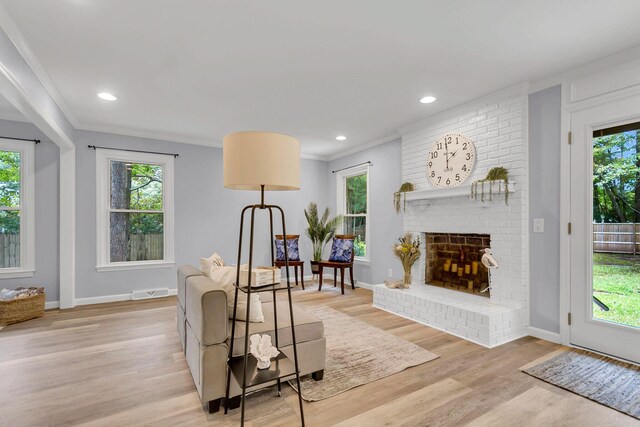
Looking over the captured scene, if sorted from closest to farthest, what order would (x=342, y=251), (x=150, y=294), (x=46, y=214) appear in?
(x=46, y=214)
(x=150, y=294)
(x=342, y=251)

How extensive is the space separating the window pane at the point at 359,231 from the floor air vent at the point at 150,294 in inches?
126

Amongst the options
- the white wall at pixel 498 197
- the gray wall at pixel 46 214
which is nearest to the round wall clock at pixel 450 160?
the white wall at pixel 498 197

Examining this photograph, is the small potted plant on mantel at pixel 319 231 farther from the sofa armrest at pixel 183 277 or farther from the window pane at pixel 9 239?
the window pane at pixel 9 239

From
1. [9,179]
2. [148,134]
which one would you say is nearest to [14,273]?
[9,179]

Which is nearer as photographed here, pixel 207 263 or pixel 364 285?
pixel 207 263

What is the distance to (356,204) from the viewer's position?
576cm

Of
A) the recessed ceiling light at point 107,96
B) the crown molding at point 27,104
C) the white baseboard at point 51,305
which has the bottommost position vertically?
the white baseboard at point 51,305

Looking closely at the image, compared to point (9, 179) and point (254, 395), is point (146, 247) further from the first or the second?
point (254, 395)

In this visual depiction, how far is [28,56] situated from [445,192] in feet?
13.5

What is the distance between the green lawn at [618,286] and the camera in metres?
2.51

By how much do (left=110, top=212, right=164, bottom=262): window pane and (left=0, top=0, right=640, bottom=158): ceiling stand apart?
155cm

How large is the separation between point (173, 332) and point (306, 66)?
2.94 m

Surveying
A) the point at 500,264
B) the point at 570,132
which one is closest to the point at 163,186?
the point at 500,264

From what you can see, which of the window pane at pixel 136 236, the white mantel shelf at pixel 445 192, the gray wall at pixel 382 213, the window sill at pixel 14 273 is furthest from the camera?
the gray wall at pixel 382 213
